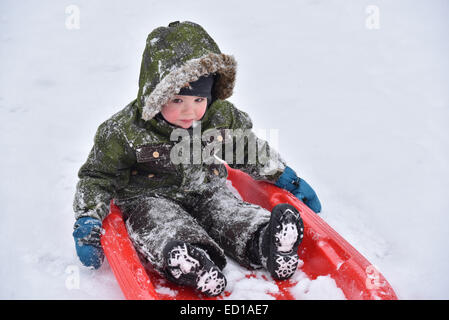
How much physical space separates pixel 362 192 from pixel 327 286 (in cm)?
73

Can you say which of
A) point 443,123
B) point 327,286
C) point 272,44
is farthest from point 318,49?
point 327,286

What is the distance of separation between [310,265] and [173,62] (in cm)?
82

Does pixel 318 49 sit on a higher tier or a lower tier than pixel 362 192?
higher

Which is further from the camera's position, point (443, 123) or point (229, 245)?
point (443, 123)

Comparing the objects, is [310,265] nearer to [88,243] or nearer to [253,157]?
[253,157]

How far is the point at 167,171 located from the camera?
162 cm

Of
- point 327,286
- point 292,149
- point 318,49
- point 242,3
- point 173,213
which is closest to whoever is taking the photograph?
point 327,286

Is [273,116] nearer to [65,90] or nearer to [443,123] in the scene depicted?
[443,123]

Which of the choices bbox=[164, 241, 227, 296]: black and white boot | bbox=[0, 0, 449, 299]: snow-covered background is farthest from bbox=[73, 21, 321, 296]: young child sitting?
bbox=[0, 0, 449, 299]: snow-covered background

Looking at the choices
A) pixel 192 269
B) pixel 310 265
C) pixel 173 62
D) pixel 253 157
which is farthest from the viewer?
pixel 253 157

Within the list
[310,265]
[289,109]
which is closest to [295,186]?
[310,265]

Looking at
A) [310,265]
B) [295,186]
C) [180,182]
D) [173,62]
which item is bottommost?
[310,265]

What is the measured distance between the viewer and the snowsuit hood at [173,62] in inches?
55.4

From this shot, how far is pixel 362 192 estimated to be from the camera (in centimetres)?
202
